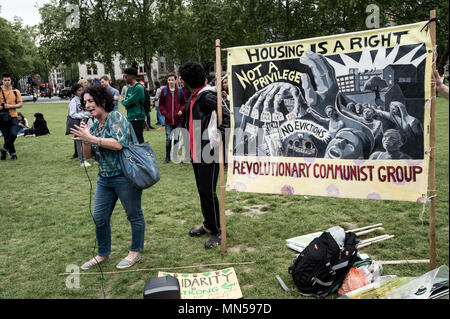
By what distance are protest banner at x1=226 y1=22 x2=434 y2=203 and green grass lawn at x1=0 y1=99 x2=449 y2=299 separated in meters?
0.41

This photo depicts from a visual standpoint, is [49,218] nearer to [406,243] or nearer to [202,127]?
[202,127]

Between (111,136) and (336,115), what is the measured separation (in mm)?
2084

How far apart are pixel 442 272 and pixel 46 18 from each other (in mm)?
45921

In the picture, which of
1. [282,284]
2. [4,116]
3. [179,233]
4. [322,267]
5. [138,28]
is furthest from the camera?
[138,28]

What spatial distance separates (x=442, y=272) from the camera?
2953mm

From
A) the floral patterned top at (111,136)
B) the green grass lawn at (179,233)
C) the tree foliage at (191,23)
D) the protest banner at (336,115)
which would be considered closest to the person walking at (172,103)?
the green grass lawn at (179,233)

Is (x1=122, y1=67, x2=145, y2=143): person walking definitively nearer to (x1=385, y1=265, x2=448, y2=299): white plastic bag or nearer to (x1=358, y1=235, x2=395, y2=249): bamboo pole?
(x1=358, y1=235, x2=395, y2=249): bamboo pole

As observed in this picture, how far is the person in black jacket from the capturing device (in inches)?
162

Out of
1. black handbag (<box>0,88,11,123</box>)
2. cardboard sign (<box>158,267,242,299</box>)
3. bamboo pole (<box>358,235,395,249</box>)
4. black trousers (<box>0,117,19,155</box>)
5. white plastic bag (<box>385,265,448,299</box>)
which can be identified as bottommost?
cardboard sign (<box>158,267,242,299</box>)

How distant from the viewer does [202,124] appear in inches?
164

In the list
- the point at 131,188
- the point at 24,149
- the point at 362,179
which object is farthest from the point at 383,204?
the point at 24,149

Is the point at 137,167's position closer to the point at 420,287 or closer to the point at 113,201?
the point at 113,201

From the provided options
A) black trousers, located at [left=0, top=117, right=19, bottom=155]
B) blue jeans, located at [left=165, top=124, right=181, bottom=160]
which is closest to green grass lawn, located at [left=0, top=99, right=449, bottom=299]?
blue jeans, located at [left=165, top=124, right=181, bottom=160]

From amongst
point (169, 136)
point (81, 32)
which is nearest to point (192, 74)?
point (169, 136)
